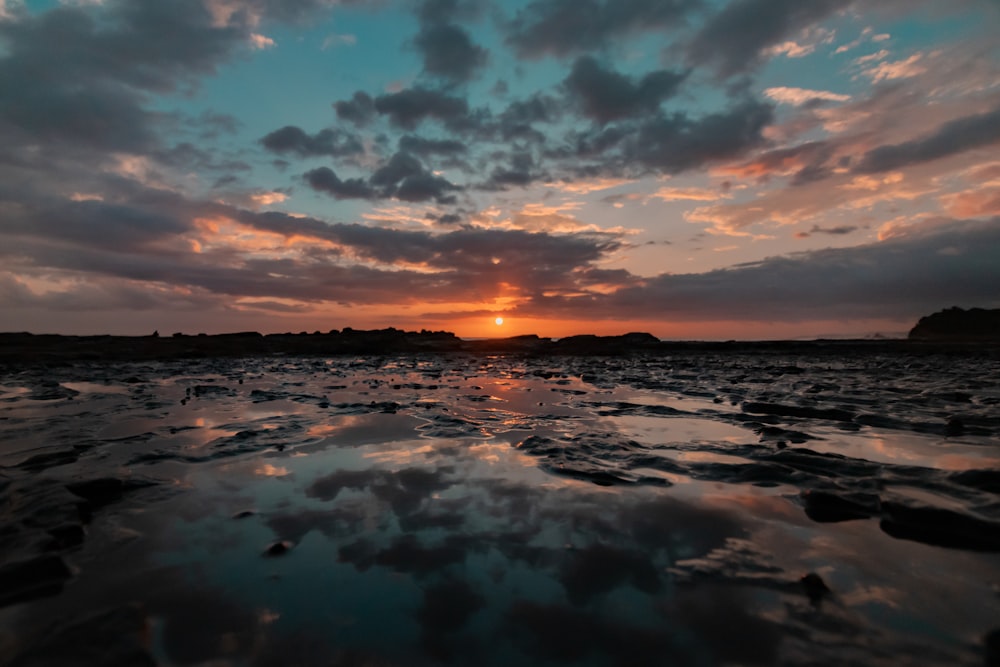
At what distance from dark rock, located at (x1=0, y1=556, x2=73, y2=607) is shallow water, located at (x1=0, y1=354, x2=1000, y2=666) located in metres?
0.04

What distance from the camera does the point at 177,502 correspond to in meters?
4.32

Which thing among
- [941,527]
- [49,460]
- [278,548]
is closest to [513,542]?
[278,548]

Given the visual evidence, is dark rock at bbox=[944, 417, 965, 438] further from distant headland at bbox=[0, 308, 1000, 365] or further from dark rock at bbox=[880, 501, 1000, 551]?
distant headland at bbox=[0, 308, 1000, 365]

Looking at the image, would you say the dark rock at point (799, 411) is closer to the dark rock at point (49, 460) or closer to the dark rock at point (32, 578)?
the dark rock at point (32, 578)

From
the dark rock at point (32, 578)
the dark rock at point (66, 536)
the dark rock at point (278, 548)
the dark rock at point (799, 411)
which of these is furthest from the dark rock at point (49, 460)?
the dark rock at point (799, 411)

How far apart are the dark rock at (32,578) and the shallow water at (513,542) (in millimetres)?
45

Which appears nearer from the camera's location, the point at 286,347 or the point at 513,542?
the point at 513,542

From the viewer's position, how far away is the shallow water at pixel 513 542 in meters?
2.27

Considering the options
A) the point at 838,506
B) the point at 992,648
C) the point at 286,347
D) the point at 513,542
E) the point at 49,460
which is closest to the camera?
the point at 992,648

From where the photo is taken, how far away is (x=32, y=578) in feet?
9.37

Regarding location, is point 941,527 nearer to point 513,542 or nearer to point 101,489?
point 513,542

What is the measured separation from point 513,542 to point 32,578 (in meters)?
3.15

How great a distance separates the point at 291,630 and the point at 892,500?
4.72m

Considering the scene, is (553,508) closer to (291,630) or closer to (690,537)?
(690,537)
